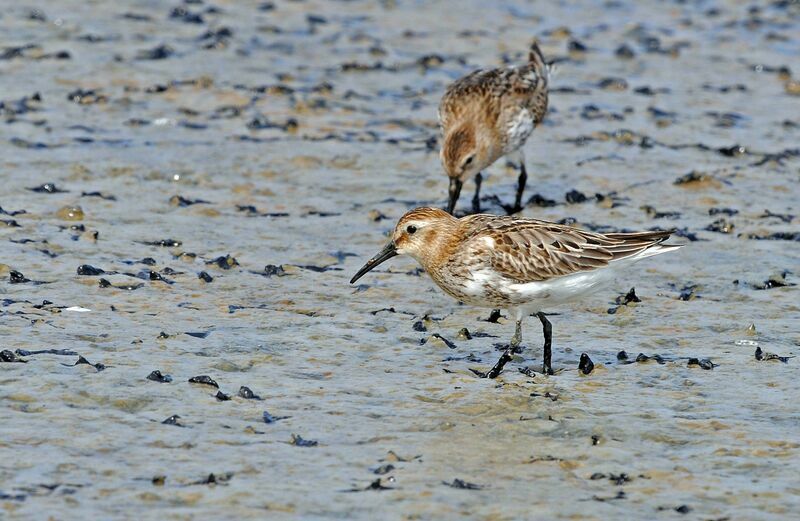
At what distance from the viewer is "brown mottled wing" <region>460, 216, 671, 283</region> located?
10375 mm

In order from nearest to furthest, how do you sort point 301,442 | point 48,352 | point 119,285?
1. point 301,442
2. point 48,352
3. point 119,285

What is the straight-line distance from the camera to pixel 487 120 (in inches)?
605

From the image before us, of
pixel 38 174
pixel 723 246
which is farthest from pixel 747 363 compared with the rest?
pixel 38 174

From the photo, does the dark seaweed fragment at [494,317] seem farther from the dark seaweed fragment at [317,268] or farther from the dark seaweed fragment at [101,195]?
the dark seaweed fragment at [101,195]

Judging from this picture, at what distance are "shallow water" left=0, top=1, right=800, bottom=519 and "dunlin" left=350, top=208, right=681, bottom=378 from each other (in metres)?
0.55

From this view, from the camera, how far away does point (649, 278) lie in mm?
12984

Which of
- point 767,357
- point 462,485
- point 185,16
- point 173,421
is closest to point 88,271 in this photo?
point 173,421

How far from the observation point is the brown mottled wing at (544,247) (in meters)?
10.4

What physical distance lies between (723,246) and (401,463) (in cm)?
658

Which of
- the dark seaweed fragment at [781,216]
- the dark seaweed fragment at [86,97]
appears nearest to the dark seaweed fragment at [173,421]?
the dark seaweed fragment at [781,216]

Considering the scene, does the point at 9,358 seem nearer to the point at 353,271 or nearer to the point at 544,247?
the point at 353,271

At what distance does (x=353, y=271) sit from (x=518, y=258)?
2904mm

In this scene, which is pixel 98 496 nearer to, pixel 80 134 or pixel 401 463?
pixel 401 463

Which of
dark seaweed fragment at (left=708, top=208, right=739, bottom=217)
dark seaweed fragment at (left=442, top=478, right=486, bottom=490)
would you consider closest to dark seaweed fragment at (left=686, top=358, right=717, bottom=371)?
dark seaweed fragment at (left=442, top=478, right=486, bottom=490)
